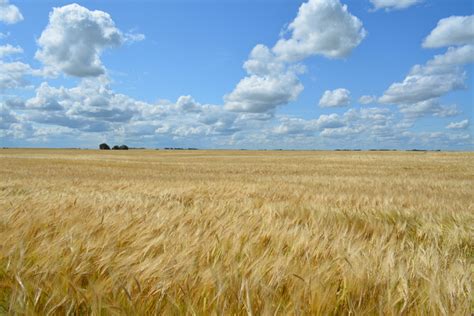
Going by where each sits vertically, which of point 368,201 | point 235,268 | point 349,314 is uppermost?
point 235,268

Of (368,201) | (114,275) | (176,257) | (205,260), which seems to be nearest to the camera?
(114,275)

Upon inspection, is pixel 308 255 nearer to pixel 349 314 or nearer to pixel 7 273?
pixel 349 314

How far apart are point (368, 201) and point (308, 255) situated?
446 centimetres

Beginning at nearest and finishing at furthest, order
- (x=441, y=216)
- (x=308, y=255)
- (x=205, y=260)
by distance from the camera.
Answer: (x=205, y=260), (x=308, y=255), (x=441, y=216)

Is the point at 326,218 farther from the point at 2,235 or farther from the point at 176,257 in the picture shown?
the point at 2,235

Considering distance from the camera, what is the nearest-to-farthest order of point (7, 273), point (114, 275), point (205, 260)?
point (114, 275) < point (7, 273) < point (205, 260)

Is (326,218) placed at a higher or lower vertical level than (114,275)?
lower

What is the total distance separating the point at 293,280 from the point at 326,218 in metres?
2.35

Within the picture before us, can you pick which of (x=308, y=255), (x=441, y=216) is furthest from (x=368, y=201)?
(x=308, y=255)

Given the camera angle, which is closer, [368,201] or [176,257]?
[176,257]

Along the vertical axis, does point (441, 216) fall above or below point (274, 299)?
below

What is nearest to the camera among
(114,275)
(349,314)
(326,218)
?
(349,314)

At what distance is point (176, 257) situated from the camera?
5.55 ft

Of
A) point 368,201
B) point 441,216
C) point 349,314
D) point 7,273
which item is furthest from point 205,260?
point 368,201
